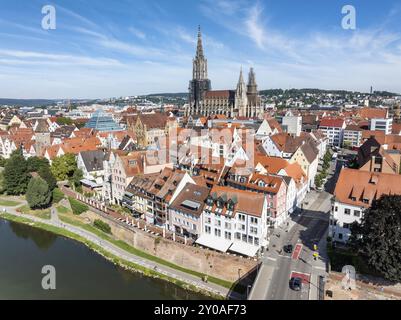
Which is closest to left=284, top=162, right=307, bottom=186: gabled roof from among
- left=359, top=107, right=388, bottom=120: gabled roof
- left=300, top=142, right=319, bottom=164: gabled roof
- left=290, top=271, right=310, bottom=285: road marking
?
left=300, top=142, right=319, bottom=164: gabled roof

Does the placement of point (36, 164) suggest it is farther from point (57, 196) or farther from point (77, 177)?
point (57, 196)

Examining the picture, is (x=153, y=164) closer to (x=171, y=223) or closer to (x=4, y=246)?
(x=171, y=223)

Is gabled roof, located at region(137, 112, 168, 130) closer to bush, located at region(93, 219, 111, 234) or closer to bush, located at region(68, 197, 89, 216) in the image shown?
bush, located at region(68, 197, 89, 216)

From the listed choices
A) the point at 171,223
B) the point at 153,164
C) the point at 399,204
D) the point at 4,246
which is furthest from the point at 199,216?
the point at 4,246

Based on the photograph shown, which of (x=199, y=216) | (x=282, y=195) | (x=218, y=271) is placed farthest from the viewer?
(x=282, y=195)

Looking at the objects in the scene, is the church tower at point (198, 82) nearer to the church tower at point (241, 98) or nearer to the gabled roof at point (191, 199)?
the church tower at point (241, 98)

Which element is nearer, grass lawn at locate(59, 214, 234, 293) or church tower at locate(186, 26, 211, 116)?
grass lawn at locate(59, 214, 234, 293)

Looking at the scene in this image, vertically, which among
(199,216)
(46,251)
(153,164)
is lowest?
(46,251)
